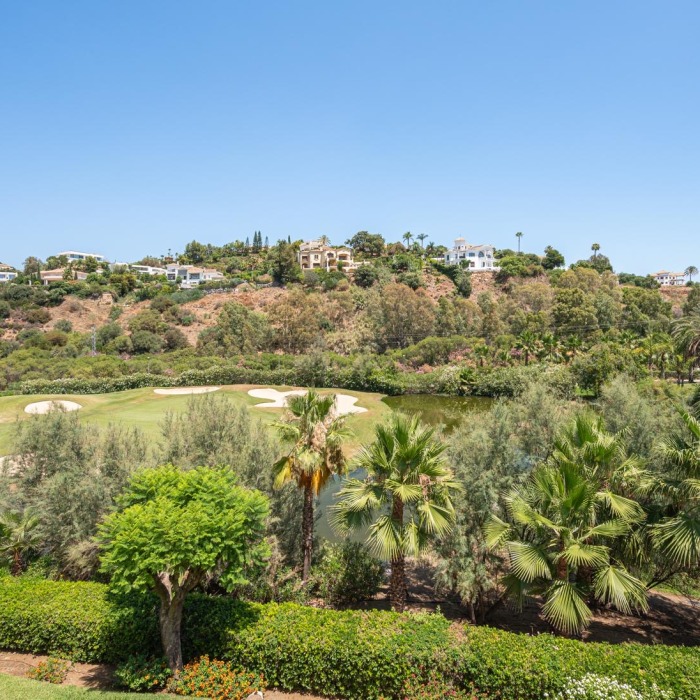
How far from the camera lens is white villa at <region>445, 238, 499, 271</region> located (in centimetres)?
9832

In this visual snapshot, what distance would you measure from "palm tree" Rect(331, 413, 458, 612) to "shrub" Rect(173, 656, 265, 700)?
3.29 meters

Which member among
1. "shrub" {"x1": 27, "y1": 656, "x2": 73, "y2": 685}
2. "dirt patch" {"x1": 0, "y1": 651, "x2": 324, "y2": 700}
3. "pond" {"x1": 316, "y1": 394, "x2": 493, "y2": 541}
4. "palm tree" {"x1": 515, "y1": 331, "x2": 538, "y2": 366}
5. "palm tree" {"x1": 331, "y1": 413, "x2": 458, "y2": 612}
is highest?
"palm tree" {"x1": 515, "y1": 331, "x2": 538, "y2": 366}

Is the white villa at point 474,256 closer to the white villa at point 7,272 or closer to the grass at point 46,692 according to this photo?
the grass at point 46,692

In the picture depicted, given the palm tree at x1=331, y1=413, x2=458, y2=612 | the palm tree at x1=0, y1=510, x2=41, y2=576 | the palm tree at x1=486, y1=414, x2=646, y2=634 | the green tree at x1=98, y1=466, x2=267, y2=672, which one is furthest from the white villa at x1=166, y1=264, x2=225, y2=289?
the palm tree at x1=486, y1=414, x2=646, y2=634

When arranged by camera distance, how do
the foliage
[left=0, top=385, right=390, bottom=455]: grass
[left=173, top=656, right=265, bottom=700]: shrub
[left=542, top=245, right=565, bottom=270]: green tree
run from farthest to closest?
[left=542, top=245, right=565, bottom=270]: green tree → [left=0, top=385, right=390, bottom=455]: grass → [left=173, top=656, right=265, bottom=700]: shrub → the foliage

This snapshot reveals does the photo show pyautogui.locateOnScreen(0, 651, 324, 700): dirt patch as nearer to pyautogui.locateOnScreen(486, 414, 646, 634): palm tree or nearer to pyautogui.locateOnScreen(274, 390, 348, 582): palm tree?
pyautogui.locateOnScreen(274, 390, 348, 582): palm tree

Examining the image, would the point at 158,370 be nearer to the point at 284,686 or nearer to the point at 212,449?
the point at 212,449

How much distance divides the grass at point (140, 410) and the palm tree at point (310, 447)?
1165 cm

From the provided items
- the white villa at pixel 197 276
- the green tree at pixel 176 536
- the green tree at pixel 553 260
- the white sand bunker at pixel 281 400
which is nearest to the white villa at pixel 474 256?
the green tree at pixel 553 260

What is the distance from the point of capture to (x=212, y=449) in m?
14.8

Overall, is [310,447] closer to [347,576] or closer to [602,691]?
[347,576]

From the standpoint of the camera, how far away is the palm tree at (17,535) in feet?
42.8

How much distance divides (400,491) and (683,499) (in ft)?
17.8

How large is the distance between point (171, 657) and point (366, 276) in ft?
248
